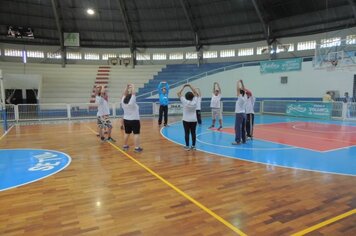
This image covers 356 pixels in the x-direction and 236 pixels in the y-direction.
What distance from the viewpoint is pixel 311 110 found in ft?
54.1

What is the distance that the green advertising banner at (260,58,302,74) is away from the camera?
18.6m

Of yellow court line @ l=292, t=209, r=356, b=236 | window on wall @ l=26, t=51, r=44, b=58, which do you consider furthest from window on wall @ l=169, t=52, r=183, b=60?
yellow court line @ l=292, t=209, r=356, b=236

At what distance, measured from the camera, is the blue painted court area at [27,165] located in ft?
16.8

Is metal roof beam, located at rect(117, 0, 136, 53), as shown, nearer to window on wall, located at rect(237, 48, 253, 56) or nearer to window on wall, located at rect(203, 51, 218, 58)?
window on wall, located at rect(203, 51, 218, 58)

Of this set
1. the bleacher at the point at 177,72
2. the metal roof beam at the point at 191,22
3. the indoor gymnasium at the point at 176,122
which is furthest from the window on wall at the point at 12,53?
the metal roof beam at the point at 191,22

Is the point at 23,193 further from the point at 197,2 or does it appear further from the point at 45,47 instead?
the point at 45,47

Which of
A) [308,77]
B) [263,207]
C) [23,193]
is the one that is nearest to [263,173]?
[263,207]

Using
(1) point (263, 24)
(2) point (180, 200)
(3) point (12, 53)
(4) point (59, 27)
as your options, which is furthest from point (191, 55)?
(2) point (180, 200)

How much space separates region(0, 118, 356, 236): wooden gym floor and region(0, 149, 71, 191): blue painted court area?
292 millimetres

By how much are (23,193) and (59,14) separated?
67.8 feet

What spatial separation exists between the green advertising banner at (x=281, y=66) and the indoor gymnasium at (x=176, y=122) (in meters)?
0.07

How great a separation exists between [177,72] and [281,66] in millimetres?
8749

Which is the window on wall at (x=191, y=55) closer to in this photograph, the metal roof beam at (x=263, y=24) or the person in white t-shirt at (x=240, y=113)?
the metal roof beam at (x=263, y=24)

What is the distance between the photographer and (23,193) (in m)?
Result: 4.45
